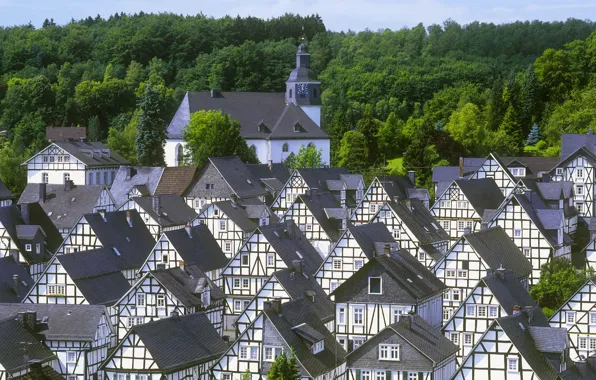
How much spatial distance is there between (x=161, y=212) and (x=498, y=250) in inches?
866

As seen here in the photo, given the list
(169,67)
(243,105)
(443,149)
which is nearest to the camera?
(443,149)

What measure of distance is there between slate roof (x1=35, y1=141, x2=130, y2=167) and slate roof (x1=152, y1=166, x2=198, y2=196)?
1115cm

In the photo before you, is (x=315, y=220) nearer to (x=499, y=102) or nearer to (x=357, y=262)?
(x=357, y=262)

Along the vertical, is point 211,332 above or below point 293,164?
below

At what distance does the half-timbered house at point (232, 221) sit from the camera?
246 ft

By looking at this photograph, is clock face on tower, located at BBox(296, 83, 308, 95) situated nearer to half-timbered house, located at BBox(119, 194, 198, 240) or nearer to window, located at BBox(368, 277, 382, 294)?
half-timbered house, located at BBox(119, 194, 198, 240)

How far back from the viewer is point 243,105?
4592 inches

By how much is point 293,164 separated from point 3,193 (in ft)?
88.5

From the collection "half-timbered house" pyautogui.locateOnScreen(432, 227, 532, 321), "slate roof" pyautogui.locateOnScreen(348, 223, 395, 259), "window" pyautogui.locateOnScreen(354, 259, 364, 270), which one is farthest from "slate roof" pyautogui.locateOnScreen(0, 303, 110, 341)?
"half-timbered house" pyautogui.locateOnScreen(432, 227, 532, 321)

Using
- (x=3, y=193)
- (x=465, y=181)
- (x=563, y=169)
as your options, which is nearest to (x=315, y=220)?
(x=465, y=181)

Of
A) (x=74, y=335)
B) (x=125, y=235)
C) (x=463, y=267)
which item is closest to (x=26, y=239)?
(x=125, y=235)

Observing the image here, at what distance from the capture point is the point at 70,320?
Answer: 185ft

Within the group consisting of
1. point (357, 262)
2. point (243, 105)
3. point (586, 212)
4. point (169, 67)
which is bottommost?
point (357, 262)

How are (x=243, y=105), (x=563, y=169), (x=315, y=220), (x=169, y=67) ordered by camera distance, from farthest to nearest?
(x=169, y=67) < (x=243, y=105) < (x=563, y=169) < (x=315, y=220)
